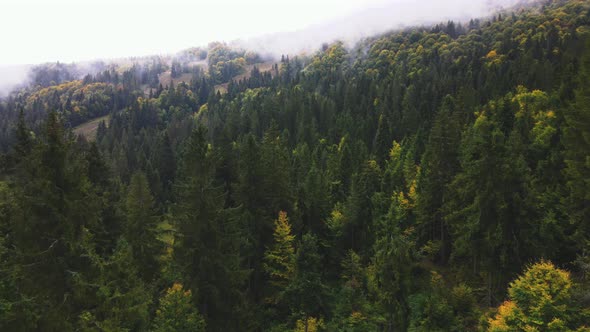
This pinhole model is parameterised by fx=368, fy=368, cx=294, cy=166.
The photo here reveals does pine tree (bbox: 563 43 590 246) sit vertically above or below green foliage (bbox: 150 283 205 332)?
above

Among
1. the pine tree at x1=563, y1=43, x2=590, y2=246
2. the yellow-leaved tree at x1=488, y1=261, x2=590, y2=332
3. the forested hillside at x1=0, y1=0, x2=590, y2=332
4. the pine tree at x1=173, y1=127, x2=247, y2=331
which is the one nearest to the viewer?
the forested hillside at x1=0, y1=0, x2=590, y2=332

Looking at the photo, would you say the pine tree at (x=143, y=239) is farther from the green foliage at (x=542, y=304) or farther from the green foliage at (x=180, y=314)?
the green foliage at (x=542, y=304)

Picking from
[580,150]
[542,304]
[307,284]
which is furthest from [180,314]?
[580,150]

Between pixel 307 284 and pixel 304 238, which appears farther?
pixel 304 238

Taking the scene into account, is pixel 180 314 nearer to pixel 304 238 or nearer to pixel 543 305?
pixel 304 238

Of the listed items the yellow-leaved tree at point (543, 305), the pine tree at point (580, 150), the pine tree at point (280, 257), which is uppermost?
the pine tree at point (580, 150)

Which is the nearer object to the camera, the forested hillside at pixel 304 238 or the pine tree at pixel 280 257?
the forested hillside at pixel 304 238

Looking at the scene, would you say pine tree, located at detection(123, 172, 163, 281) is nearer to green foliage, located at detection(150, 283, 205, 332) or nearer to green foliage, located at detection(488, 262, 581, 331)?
green foliage, located at detection(150, 283, 205, 332)

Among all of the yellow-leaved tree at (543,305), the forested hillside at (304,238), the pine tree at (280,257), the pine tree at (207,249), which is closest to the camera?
the forested hillside at (304,238)

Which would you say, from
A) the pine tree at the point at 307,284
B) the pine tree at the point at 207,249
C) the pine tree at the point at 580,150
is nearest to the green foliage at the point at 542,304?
the pine tree at the point at 580,150

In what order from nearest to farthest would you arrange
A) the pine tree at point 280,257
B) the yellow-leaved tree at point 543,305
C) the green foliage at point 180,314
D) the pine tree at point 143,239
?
the yellow-leaved tree at point 543,305 → the green foliage at point 180,314 → the pine tree at point 143,239 → the pine tree at point 280,257

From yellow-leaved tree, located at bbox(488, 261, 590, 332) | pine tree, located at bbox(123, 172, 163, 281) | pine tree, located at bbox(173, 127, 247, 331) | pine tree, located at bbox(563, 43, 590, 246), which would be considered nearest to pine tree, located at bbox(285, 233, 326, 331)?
pine tree, located at bbox(173, 127, 247, 331)

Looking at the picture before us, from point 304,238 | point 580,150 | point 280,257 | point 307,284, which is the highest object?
point 580,150

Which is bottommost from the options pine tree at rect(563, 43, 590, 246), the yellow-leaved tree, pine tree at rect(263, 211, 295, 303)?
pine tree at rect(263, 211, 295, 303)
